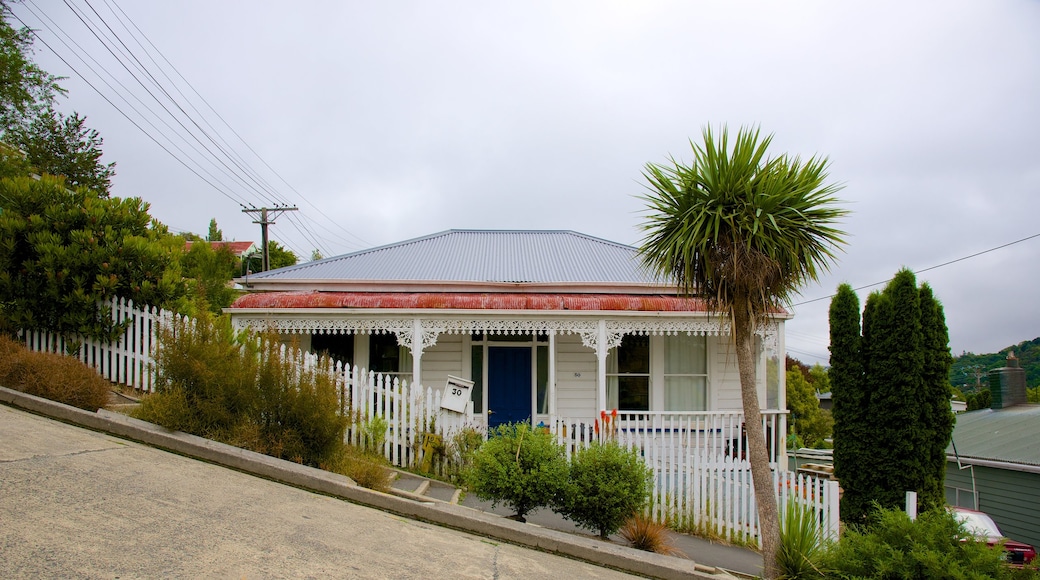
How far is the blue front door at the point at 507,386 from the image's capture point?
1383 centimetres

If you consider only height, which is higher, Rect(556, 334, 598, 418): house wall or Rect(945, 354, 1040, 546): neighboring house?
Rect(556, 334, 598, 418): house wall

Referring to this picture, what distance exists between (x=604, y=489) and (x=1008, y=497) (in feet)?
42.3

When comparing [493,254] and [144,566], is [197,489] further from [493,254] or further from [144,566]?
[493,254]

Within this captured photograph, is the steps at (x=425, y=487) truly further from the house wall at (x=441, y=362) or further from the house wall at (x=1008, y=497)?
the house wall at (x=1008, y=497)

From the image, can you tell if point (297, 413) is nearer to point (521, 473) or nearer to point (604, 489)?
point (521, 473)

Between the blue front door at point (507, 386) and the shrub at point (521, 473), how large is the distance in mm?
6554

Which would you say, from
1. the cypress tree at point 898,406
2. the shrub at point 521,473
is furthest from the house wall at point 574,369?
the shrub at point 521,473

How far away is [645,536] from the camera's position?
22.7ft

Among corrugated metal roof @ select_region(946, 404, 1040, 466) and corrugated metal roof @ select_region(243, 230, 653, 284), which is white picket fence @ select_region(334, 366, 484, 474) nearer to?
corrugated metal roof @ select_region(243, 230, 653, 284)

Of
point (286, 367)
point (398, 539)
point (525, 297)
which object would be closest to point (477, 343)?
point (525, 297)

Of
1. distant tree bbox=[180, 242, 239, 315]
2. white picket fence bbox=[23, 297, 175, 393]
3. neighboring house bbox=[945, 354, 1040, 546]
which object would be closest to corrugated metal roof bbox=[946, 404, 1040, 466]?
neighboring house bbox=[945, 354, 1040, 546]

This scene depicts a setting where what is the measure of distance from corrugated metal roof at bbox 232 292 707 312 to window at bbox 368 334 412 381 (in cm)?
193

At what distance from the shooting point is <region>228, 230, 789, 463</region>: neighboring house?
1194 cm

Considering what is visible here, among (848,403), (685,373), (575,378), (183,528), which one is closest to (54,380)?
(183,528)
